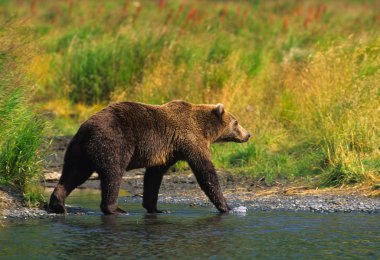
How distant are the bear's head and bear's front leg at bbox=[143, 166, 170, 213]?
114 centimetres

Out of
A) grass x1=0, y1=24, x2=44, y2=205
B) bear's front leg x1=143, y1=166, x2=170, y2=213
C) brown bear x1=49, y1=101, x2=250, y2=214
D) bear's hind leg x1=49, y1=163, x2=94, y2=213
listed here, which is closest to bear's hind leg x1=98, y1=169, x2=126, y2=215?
brown bear x1=49, y1=101, x2=250, y2=214

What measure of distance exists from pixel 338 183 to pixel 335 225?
8.62 ft

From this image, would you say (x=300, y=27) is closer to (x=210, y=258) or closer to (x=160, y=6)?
(x=160, y=6)

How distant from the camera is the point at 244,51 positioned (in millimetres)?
20219

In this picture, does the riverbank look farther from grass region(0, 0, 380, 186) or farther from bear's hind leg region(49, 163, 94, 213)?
grass region(0, 0, 380, 186)

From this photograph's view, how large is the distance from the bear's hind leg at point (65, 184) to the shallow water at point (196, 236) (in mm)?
248

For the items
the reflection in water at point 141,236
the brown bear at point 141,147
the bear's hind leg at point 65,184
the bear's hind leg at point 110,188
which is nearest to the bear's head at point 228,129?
the brown bear at point 141,147

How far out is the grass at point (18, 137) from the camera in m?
11.3

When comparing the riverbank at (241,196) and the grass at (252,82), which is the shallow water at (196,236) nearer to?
the riverbank at (241,196)

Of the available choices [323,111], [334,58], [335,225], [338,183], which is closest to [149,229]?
[335,225]

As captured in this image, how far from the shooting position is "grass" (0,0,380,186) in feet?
45.8

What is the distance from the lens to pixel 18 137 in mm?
11266

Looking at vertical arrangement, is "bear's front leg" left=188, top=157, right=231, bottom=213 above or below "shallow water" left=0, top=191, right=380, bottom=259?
above

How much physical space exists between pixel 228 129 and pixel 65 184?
2620 mm
